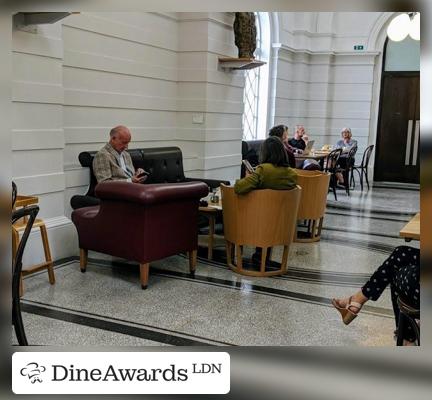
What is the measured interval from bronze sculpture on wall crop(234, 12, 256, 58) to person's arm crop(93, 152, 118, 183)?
10.2 ft

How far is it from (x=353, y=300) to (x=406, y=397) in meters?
1.45

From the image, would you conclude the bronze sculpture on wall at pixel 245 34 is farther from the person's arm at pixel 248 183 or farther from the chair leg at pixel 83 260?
the chair leg at pixel 83 260

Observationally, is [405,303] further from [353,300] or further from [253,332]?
[253,332]

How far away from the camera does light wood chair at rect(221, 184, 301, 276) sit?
393cm

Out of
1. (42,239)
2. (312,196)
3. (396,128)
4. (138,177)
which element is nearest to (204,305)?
(42,239)

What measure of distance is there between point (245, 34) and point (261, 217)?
144 inches

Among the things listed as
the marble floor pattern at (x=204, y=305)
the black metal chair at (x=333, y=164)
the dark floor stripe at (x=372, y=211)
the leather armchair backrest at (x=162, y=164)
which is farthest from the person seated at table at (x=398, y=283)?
the black metal chair at (x=333, y=164)

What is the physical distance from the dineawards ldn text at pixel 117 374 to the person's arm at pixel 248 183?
2.70 m

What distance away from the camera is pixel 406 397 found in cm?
125

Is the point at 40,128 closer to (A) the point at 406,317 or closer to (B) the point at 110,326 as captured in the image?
(B) the point at 110,326

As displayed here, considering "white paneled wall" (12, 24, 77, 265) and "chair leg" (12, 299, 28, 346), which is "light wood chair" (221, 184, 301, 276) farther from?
"chair leg" (12, 299, 28, 346)

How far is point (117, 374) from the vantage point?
1259 mm

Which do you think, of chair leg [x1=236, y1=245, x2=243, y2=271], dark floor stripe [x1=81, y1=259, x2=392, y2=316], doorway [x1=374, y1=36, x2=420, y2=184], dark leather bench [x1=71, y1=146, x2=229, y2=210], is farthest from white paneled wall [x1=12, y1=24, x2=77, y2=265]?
doorway [x1=374, y1=36, x2=420, y2=184]

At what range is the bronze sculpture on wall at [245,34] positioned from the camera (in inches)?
264
